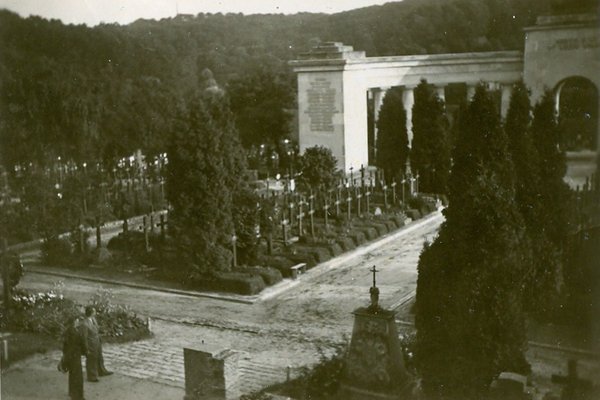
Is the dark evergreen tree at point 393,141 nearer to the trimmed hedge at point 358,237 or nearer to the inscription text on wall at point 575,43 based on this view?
the trimmed hedge at point 358,237

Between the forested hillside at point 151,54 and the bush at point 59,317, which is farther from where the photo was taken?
the forested hillside at point 151,54

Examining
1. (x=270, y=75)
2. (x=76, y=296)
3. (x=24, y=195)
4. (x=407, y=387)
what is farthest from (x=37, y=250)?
(x=270, y=75)

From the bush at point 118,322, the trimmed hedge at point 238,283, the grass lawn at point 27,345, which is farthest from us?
the trimmed hedge at point 238,283

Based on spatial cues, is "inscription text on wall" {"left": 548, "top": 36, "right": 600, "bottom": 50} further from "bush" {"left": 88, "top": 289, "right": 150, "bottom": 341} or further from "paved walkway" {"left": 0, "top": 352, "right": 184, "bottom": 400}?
"paved walkway" {"left": 0, "top": 352, "right": 184, "bottom": 400}

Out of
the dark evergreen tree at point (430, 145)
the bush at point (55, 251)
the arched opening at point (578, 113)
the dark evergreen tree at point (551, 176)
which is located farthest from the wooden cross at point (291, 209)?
the arched opening at point (578, 113)

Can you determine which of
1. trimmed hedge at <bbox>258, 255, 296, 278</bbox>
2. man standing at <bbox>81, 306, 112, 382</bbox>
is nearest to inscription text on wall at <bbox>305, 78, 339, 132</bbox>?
trimmed hedge at <bbox>258, 255, 296, 278</bbox>

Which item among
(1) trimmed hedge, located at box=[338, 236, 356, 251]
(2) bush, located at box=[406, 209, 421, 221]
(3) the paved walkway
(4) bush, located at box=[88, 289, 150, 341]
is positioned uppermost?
(2) bush, located at box=[406, 209, 421, 221]

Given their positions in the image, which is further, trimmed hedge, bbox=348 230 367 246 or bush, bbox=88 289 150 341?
trimmed hedge, bbox=348 230 367 246
